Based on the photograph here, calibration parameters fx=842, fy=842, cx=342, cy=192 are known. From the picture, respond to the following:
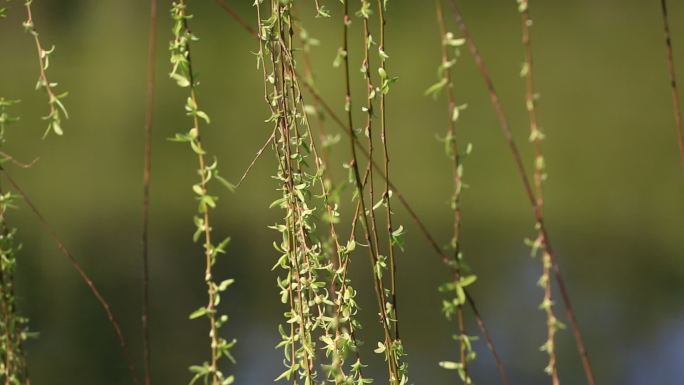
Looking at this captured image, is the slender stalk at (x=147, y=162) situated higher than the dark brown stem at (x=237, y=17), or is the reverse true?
the dark brown stem at (x=237, y=17)

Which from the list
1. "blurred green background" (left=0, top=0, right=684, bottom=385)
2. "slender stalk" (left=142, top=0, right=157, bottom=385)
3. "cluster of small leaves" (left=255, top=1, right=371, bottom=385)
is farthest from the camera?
"blurred green background" (left=0, top=0, right=684, bottom=385)

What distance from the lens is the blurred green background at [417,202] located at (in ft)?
14.9

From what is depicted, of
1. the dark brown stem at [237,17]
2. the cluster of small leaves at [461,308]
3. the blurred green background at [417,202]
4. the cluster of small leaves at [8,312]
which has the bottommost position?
the cluster of small leaves at [461,308]

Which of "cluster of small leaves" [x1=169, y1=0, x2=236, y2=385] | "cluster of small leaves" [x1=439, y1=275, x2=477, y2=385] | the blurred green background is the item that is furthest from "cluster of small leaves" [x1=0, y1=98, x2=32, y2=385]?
the blurred green background

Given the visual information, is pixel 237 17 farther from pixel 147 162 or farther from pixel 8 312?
pixel 8 312

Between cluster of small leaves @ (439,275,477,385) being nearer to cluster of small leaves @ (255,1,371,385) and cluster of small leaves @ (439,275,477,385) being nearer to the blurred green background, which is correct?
cluster of small leaves @ (255,1,371,385)

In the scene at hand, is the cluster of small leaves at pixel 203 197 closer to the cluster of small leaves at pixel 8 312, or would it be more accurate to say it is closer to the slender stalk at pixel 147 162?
the slender stalk at pixel 147 162

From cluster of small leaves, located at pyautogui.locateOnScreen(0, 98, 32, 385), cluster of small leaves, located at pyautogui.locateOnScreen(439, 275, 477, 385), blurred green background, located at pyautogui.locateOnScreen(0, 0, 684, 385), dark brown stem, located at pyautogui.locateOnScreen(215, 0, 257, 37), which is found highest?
blurred green background, located at pyautogui.locateOnScreen(0, 0, 684, 385)


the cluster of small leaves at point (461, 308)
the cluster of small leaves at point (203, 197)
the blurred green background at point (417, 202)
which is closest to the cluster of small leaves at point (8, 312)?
the cluster of small leaves at point (203, 197)

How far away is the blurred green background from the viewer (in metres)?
4.54

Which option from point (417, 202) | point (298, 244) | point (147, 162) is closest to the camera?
point (147, 162)

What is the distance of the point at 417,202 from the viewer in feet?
18.6

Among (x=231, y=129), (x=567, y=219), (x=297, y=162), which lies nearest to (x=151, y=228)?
(x=231, y=129)

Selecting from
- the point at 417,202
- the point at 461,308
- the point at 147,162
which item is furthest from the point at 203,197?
the point at 417,202
